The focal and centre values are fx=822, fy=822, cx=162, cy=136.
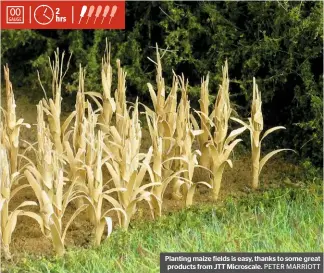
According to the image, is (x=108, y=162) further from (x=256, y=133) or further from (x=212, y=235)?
(x=256, y=133)

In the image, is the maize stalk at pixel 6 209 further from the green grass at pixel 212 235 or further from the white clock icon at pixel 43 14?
the white clock icon at pixel 43 14

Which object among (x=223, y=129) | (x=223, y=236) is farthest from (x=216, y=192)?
(x=223, y=236)

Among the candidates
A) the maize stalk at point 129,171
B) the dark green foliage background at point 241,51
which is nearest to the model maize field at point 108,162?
the maize stalk at point 129,171

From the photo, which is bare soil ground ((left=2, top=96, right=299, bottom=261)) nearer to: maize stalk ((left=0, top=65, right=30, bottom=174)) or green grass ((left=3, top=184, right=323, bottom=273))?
green grass ((left=3, top=184, right=323, bottom=273))

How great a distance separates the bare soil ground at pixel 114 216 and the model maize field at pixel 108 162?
0.05 m

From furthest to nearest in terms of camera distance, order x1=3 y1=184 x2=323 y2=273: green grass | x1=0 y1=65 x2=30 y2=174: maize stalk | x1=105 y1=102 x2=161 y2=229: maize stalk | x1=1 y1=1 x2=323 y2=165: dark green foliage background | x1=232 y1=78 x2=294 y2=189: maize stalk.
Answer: x1=1 y1=1 x2=323 y2=165: dark green foliage background < x1=232 y1=78 x2=294 y2=189: maize stalk < x1=0 y1=65 x2=30 y2=174: maize stalk < x1=105 y1=102 x2=161 y2=229: maize stalk < x1=3 y1=184 x2=323 y2=273: green grass

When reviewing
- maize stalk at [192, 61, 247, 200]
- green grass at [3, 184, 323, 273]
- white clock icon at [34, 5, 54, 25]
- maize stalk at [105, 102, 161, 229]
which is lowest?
green grass at [3, 184, 323, 273]

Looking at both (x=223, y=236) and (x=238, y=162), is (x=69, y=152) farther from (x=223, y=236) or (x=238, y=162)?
(x=238, y=162)

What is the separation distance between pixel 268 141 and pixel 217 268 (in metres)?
2.25

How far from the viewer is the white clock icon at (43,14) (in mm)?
5105

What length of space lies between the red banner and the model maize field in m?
0.23

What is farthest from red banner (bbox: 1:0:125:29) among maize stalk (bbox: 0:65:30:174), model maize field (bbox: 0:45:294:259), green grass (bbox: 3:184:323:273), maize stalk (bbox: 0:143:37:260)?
green grass (bbox: 3:184:323:273)

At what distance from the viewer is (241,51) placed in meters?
6.25

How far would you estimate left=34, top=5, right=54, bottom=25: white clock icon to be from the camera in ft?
16.8
